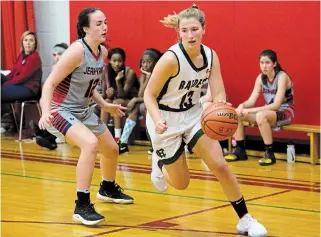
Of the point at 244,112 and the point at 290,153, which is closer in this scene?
the point at 244,112

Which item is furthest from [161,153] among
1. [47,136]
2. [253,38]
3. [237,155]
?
[47,136]

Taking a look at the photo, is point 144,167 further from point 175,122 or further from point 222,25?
point 175,122

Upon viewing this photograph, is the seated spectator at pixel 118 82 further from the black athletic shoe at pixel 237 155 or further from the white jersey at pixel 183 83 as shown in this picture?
the white jersey at pixel 183 83

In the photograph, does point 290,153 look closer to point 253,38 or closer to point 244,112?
point 244,112

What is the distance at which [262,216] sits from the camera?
5.89 metres

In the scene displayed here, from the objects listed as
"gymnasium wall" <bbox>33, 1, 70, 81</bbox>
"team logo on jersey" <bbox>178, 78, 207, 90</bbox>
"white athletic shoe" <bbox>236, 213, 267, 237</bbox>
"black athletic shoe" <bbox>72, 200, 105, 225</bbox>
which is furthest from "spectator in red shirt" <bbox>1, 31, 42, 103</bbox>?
"white athletic shoe" <bbox>236, 213, 267, 237</bbox>

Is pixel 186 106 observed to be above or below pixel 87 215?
above

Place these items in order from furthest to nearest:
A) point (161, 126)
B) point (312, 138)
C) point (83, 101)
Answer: point (312, 138)
point (83, 101)
point (161, 126)

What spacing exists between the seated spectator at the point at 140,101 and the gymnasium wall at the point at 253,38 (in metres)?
0.67

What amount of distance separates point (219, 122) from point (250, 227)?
2.49ft

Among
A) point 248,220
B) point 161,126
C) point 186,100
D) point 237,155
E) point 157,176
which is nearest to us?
point 161,126

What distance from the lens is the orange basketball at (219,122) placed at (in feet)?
16.6

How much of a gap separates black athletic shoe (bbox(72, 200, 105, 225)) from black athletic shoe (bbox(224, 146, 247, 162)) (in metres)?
3.62

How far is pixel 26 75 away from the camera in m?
10.6
